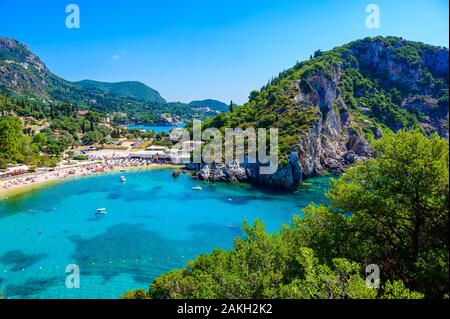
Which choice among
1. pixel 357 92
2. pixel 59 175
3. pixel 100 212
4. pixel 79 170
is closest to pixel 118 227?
pixel 100 212

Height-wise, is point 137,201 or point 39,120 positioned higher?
point 39,120

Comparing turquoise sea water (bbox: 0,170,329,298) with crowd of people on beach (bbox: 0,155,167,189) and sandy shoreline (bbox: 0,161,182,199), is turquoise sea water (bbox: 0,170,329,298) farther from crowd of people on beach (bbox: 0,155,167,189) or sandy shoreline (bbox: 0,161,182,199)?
crowd of people on beach (bbox: 0,155,167,189)

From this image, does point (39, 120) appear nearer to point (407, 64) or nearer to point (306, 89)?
point (306, 89)

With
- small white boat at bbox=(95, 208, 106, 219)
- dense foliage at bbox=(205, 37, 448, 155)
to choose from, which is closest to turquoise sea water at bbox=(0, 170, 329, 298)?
small white boat at bbox=(95, 208, 106, 219)

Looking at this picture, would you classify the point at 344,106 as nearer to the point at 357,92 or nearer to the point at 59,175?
the point at 357,92

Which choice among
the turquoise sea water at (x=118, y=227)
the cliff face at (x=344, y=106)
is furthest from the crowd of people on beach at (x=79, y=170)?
the cliff face at (x=344, y=106)

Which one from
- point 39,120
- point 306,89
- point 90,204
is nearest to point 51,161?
point 90,204

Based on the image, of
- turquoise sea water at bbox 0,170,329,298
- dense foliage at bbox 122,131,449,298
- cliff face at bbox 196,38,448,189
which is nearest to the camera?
dense foliage at bbox 122,131,449,298
